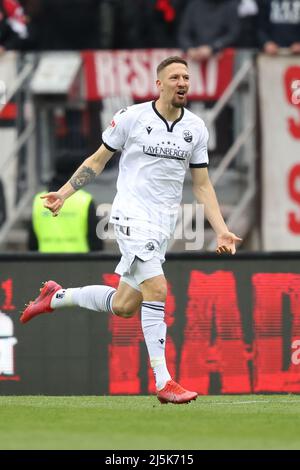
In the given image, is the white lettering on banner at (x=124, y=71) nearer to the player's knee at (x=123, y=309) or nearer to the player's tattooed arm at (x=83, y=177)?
the player's tattooed arm at (x=83, y=177)

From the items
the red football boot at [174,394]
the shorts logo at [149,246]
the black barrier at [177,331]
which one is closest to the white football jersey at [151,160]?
the shorts logo at [149,246]

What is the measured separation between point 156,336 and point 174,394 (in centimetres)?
44

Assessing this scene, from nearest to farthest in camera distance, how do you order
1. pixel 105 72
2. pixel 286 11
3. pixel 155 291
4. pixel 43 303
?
pixel 155 291, pixel 43 303, pixel 286 11, pixel 105 72

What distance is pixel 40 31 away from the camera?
55.9ft

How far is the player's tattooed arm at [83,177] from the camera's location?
1048 centimetres

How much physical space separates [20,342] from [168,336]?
120cm

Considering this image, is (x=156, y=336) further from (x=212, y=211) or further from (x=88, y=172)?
(x=88, y=172)

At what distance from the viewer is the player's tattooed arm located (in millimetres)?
10477

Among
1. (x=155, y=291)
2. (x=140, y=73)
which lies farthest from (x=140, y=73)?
(x=155, y=291)

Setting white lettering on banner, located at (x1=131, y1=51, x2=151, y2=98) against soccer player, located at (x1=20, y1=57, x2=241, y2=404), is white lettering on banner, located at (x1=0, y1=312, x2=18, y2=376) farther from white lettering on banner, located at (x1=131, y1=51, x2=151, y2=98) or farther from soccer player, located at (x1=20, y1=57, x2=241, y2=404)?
white lettering on banner, located at (x1=131, y1=51, x2=151, y2=98)

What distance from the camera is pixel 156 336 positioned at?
1023 centimetres

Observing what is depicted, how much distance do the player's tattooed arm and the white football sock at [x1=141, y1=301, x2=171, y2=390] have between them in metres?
0.96
